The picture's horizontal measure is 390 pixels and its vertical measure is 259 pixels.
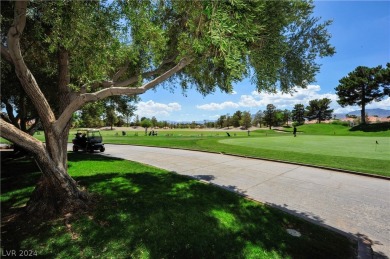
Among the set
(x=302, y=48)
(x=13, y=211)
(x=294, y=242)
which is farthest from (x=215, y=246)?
(x=302, y=48)

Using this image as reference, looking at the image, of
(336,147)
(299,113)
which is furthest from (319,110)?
(336,147)

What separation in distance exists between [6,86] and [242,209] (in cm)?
1274

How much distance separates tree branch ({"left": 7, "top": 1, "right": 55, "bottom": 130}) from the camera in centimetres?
473

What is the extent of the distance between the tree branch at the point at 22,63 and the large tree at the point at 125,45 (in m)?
0.02

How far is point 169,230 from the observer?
17.0 feet

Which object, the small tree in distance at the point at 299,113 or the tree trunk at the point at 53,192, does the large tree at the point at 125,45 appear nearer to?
the tree trunk at the point at 53,192

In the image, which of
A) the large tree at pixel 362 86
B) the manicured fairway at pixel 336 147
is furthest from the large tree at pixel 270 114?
the manicured fairway at pixel 336 147

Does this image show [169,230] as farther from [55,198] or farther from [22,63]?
[22,63]

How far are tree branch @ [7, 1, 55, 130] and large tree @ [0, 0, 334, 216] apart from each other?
0.02 m

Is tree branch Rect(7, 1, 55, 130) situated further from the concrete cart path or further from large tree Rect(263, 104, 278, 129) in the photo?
large tree Rect(263, 104, 278, 129)

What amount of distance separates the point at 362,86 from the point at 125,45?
71.5 m

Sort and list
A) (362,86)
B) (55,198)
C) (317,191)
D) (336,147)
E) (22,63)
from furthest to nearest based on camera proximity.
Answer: (362,86) → (336,147) → (317,191) → (55,198) → (22,63)

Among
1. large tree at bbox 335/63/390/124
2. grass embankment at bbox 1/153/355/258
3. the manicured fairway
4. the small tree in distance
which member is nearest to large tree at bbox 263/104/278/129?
the small tree in distance

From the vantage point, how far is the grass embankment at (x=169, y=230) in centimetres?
448
